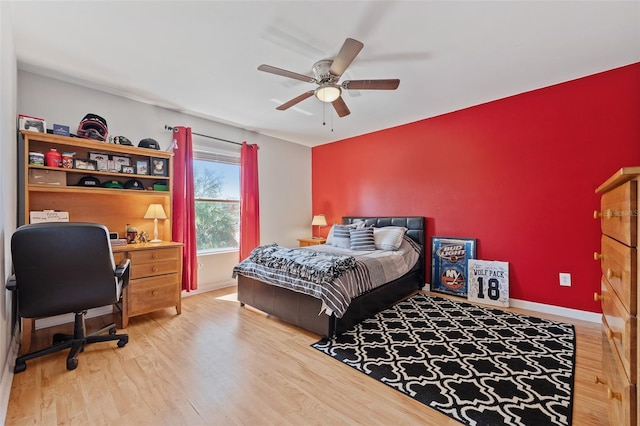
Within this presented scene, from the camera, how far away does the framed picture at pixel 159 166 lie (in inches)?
129

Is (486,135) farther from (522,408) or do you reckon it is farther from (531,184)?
(522,408)

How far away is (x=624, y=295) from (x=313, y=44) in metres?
2.43

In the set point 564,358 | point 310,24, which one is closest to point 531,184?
point 564,358

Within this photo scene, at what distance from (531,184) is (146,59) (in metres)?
4.29

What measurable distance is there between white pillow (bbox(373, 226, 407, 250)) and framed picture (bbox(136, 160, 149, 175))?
3.05m

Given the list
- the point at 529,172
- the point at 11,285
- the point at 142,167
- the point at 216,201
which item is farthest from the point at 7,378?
the point at 529,172

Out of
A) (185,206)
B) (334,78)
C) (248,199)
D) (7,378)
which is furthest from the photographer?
(248,199)

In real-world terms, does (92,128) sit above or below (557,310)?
above

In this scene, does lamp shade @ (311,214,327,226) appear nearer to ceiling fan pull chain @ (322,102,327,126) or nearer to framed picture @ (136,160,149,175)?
ceiling fan pull chain @ (322,102,327,126)

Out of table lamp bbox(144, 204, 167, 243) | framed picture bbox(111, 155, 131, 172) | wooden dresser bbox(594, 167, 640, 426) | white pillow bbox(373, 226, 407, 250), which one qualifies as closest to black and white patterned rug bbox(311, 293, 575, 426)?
wooden dresser bbox(594, 167, 640, 426)

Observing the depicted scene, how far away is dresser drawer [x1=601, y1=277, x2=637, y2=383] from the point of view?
2.90ft

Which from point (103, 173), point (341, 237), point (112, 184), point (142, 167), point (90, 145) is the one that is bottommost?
point (341, 237)

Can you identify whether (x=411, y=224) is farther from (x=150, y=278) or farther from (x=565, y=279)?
(x=150, y=278)

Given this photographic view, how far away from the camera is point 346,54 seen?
2.03 metres
